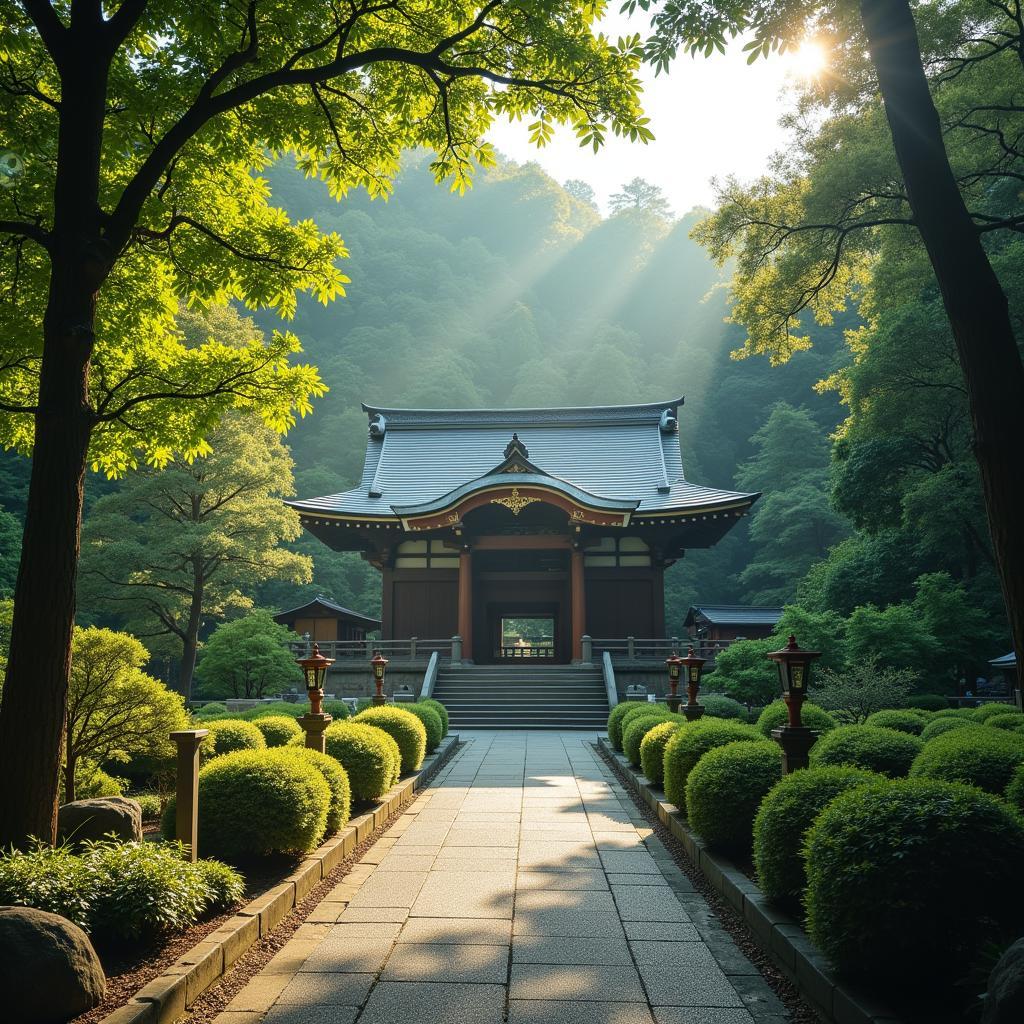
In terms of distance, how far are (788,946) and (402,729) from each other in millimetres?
6312

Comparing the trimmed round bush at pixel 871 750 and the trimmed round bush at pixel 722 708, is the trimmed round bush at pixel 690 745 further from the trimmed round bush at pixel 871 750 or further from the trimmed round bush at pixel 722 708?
the trimmed round bush at pixel 722 708

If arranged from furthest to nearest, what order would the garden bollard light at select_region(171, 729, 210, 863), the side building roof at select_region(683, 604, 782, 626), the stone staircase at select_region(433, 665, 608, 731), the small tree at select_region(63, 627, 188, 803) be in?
1. the side building roof at select_region(683, 604, 782, 626)
2. the stone staircase at select_region(433, 665, 608, 731)
3. the small tree at select_region(63, 627, 188, 803)
4. the garden bollard light at select_region(171, 729, 210, 863)

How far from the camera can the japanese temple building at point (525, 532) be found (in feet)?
66.9

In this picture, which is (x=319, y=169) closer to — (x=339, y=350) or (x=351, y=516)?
(x=351, y=516)

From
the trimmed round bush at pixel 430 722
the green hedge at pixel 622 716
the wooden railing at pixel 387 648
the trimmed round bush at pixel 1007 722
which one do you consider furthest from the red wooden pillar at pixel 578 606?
the trimmed round bush at pixel 1007 722

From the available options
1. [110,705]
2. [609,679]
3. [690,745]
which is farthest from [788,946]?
[609,679]

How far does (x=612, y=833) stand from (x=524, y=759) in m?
4.96

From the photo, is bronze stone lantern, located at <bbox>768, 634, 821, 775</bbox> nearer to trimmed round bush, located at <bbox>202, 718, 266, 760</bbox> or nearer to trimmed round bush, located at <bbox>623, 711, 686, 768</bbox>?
trimmed round bush, located at <bbox>623, 711, 686, 768</bbox>

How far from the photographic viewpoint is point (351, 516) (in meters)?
21.1

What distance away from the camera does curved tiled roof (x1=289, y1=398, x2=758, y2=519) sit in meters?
23.9

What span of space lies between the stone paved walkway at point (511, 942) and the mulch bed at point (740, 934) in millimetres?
52

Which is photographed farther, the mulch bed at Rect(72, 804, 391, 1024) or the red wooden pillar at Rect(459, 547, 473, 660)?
the red wooden pillar at Rect(459, 547, 473, 660)

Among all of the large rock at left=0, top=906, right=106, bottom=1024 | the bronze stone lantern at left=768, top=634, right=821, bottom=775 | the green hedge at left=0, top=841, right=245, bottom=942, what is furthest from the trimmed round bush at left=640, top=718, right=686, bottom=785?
the large rock at left=0, top=906, right=106, bottom=1024

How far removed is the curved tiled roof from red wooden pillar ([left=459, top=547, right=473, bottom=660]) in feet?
8.85
